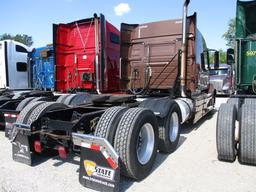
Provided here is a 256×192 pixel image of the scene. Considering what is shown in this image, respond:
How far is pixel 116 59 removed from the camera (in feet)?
25.9

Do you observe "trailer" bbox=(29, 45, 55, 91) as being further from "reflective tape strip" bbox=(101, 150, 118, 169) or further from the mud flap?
"reflective tape strip" bbox=(101, 150, 118, 169)

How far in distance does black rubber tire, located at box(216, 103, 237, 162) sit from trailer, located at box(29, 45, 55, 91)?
22.5ft

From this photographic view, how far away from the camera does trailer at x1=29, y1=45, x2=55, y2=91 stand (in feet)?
30.0

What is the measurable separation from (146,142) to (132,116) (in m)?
0.63

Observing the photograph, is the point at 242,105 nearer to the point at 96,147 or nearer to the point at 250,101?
the point at 250,101

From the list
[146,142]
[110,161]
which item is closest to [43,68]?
[146,142]

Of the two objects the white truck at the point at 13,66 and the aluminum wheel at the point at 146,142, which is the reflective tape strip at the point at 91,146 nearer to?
the aluminum wheel at the point at 146,142

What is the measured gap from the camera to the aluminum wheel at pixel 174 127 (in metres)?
4.51

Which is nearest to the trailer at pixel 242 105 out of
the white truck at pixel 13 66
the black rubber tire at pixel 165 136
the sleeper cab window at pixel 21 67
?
the black rubber tire at pixel 165 136

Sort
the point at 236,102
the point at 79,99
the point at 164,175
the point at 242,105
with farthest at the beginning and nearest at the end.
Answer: the point at 79,99, the point at 236,102, the point at 242,105, the point at 164,175

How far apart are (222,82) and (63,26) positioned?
12.4 meters

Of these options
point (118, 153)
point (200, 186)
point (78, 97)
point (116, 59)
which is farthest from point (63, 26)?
point (200, 186)

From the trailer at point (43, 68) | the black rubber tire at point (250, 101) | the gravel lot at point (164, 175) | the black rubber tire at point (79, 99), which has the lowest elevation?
the gravel lot at point (164, 175)

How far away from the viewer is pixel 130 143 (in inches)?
112
